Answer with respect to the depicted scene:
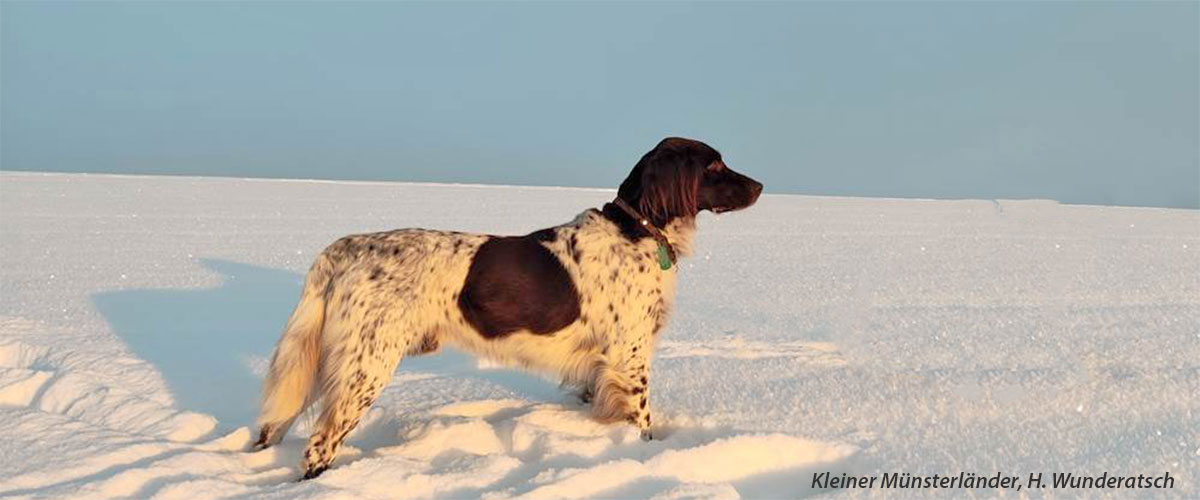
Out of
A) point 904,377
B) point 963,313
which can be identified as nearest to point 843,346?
point 904,377

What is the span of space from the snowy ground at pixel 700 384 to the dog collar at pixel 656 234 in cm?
78

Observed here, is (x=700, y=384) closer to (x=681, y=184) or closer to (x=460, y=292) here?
(x=681, y=184)

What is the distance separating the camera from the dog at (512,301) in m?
3.95

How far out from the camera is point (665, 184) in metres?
4.42

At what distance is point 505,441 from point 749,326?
113 inches

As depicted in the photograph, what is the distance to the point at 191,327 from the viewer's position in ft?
22.4

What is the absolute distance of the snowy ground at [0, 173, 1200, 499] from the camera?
12.8ft

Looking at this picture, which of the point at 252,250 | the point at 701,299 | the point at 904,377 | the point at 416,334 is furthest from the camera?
the point at 252,250

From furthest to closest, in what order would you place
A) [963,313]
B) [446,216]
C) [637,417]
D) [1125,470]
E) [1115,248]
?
[446,216], [1115,248], [963,313], [637,417], [1125,470]

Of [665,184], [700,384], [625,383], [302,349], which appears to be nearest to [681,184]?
[665,184]

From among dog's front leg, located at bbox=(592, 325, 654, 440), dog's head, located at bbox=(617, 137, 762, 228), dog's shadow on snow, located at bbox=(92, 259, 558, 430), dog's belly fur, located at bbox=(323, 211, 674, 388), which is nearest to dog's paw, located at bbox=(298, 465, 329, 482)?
dog's belly fur, located at bbox=(323, 211, 674, 388)

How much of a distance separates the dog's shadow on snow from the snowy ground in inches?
1.1

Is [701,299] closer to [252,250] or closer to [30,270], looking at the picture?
[252,250]

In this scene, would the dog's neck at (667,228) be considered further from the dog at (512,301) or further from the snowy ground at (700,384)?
the snowy ground at (700,384)
